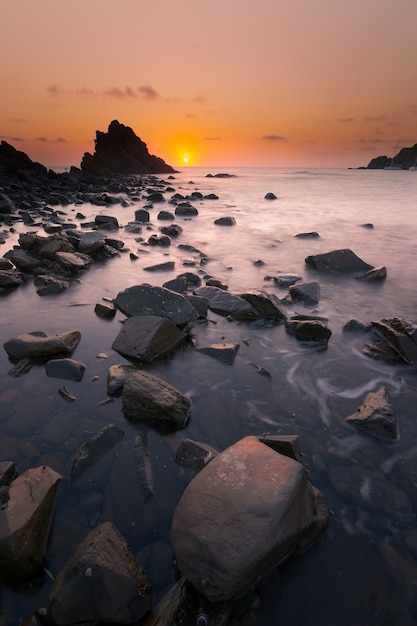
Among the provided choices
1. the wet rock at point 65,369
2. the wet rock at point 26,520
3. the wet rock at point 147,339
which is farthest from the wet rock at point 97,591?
the wet rock at point 147,339

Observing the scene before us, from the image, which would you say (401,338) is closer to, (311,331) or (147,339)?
(311,331)

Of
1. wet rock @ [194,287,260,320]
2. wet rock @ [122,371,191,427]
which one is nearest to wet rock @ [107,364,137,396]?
wet rock @ [122,371,191,427]

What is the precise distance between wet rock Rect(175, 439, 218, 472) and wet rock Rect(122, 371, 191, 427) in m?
0.45

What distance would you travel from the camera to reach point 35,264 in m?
8.77

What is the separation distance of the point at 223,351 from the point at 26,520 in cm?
316

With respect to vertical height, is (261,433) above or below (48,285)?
below

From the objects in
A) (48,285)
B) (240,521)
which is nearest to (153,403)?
(240,521)

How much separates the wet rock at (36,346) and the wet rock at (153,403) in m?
1.70

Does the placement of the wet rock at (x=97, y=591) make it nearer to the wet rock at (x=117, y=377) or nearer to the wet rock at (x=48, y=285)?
the wet rock at (x=117, y=377)

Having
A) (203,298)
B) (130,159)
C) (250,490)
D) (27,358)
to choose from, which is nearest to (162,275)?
(203,298)

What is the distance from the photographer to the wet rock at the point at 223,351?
486cm

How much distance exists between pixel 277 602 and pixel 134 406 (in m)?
2.15

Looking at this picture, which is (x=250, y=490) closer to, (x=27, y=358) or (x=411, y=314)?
(x=27, y=358)

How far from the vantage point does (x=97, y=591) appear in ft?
→ 6.48
